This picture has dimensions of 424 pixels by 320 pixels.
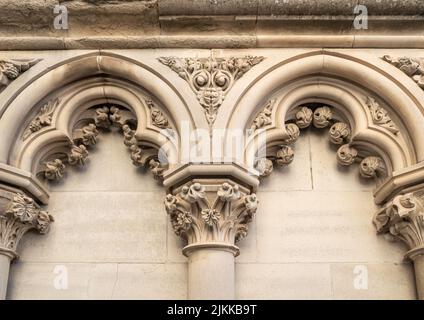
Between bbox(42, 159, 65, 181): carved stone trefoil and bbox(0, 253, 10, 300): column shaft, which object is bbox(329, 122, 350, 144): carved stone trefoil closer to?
bbox(42, 159, 65, 181): carved stone trefoil

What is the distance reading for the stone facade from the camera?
3059 mm

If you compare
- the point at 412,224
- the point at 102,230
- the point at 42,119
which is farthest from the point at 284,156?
the point at 42,119

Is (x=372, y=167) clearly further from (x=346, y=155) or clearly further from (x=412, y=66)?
(x=412, y=66)

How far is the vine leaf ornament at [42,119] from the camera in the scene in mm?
3264

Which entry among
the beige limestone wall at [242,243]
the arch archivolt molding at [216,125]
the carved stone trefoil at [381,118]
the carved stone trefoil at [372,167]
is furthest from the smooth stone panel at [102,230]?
the carved stone trefoil at [381,118]

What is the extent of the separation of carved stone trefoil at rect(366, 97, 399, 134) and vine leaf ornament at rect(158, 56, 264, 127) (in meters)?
0.72

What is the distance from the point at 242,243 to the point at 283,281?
0.31m

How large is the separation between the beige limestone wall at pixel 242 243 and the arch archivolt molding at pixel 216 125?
4.3 inches

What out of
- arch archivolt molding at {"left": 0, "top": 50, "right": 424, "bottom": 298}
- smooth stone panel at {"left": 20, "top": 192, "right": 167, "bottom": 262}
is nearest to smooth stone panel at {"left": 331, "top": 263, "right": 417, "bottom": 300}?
arch archivolt molding at {"left": 0, "top": 50, "right": 424, "bottom": 298}

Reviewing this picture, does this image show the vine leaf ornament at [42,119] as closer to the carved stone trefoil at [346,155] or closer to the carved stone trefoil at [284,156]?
the carved stone trefoil at [284,156]

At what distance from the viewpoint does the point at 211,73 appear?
3.29 meters

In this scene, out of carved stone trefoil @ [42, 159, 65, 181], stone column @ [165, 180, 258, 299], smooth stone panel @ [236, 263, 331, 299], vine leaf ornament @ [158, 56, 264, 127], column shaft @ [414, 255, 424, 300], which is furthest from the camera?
carved stone trefoil @ [42, 159, 65, 181]

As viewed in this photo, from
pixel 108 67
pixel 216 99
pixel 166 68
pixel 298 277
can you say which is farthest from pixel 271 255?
pixel 108 67

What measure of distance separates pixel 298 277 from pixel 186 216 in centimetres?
72
